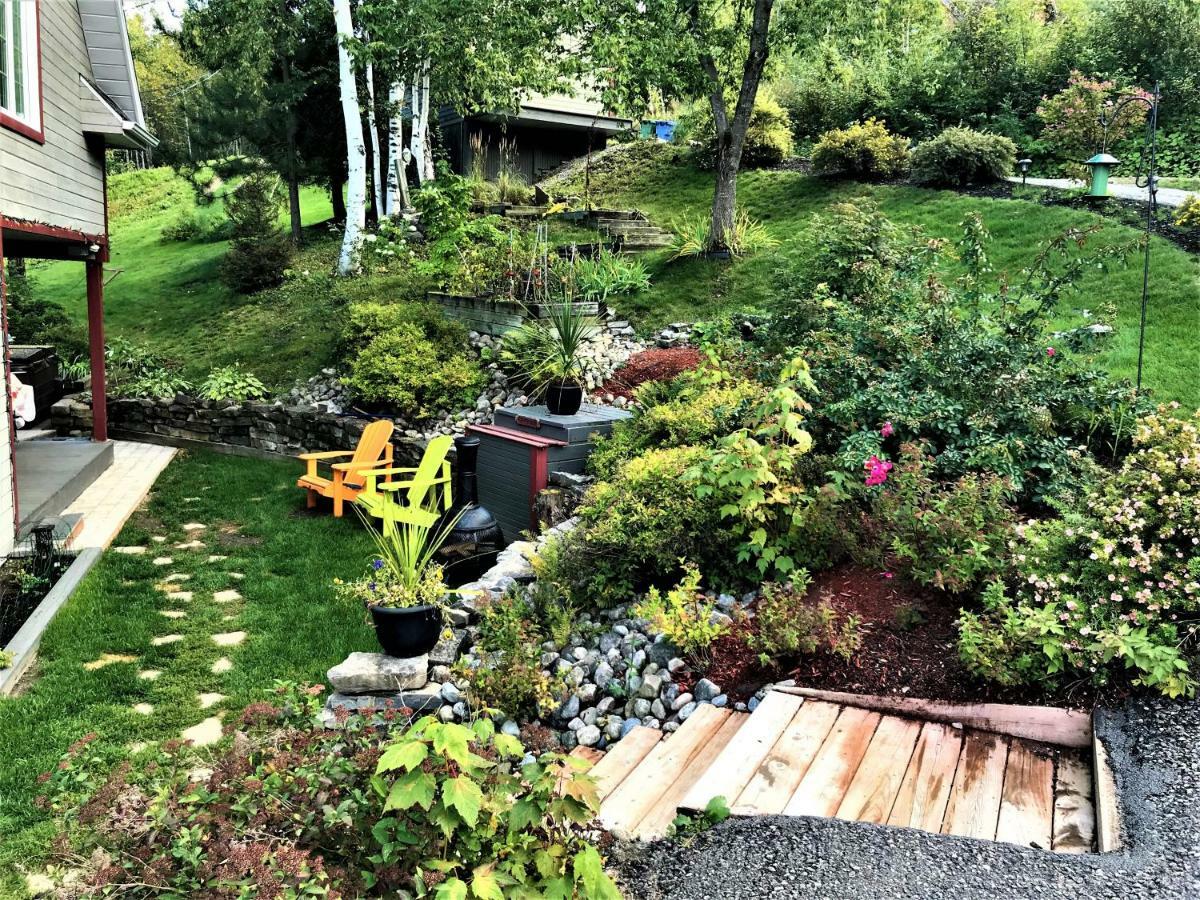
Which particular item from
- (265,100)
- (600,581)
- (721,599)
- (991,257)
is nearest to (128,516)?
(600,581)

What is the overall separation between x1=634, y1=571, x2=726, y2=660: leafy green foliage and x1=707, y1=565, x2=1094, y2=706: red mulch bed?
0.08m

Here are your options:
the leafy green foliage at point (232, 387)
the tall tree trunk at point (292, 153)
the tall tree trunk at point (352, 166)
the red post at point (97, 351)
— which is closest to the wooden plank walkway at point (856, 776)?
the leafy green foliage at point (232, 387)

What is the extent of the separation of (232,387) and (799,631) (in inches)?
337

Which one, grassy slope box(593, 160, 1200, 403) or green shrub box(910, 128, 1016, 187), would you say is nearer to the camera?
grassy slope box(593, 160, 1200, 403)

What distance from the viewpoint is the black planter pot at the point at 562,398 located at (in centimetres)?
651

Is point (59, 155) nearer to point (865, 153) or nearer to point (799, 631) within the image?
point (799, 631)

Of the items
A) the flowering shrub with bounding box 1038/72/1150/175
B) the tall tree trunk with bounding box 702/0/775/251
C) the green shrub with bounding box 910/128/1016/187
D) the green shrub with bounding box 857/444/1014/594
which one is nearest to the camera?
the green shrub with bounding box 857/444/1014/594

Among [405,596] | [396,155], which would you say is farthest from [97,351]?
[405,596]

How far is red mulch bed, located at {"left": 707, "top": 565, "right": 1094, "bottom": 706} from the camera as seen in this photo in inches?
120

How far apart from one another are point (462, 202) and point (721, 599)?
841 cm

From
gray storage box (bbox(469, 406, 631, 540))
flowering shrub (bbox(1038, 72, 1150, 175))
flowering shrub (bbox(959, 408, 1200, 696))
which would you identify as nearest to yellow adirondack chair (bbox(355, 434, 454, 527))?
gray storage box (bbox(469, 406, 631, 540))

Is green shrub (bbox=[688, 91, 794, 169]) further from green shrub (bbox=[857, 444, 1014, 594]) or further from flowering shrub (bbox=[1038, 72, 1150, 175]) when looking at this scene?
green shrub (bbox=[857, 444, 1014, 594])

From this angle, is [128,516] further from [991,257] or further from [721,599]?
[991,257]

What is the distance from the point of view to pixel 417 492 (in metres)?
4.40
